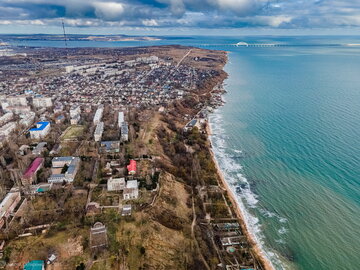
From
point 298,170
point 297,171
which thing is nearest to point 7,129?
point 297,171

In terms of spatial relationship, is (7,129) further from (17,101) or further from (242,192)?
(242,192)

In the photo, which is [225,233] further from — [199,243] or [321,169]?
[321,169]

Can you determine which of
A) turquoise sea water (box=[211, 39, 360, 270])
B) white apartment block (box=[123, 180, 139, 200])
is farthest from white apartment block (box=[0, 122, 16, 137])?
turquoise sea water (box=[211, 39, 360, 270])

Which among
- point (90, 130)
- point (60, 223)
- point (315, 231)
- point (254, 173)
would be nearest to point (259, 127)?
point (254, 173)

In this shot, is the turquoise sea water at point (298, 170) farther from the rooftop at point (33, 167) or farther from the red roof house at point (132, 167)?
the rooftop at point (33, 167)

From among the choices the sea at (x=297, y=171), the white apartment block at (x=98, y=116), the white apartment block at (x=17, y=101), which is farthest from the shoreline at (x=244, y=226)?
the white apartment block at (x=17, y=101)

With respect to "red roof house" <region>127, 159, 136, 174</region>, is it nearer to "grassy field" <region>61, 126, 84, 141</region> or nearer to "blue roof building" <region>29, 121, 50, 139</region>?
"grassy field" <region>61, 126, 84, 141</region>
